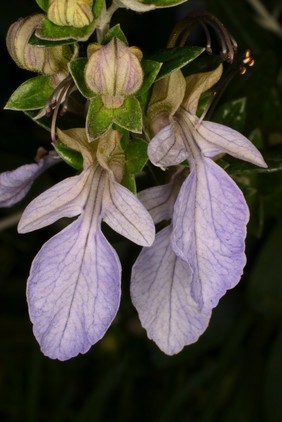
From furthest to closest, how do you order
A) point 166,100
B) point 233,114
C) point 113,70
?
point 233,114
point 166,100
point 113,70

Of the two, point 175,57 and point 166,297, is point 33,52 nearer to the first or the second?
point 175,57

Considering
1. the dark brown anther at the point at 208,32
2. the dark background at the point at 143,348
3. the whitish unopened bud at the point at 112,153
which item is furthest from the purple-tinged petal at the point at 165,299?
the dark background at the point at 143,348

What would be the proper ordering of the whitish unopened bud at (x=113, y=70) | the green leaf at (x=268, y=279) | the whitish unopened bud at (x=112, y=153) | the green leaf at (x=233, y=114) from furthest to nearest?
the green leaf at (x=268, y=279)
the green leaf at (x=233, y=114)
the whitish unopened bud at (x=112, y=153)
the whitish unopened bud at (x=113, y=70)

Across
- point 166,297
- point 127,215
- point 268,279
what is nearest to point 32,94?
point 127,215

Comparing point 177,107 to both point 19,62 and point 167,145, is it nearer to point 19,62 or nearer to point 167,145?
point 167,145

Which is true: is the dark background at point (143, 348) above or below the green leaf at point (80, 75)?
below

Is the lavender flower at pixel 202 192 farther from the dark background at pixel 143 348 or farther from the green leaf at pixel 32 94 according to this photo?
the dark background at pixel 143 348
